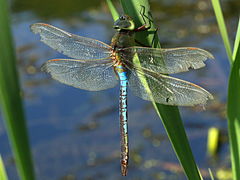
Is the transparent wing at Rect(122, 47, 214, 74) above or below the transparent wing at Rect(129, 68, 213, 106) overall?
above

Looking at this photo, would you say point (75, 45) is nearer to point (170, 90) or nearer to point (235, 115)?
point (170, 90)

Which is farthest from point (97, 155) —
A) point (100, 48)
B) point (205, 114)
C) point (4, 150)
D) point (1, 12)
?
point (1, 12)

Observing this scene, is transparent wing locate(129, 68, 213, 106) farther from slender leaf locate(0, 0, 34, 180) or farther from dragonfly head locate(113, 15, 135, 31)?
slender leaf locate(0, 0, 34, 180)

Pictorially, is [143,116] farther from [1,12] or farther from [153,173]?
[1,12]

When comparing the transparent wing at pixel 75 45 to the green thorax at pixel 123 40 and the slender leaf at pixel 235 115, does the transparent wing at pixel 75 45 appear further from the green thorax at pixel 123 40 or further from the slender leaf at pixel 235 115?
the slender leaf at pixel 235 115

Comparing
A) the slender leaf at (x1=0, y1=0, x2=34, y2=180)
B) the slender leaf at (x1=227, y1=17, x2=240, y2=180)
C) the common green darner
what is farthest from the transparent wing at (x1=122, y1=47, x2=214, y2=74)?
the slender leaf at (x1=0, y1=0, x2=34, y2=180)

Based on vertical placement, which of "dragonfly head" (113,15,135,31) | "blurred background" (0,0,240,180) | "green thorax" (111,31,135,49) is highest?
"dragonfly head" (113,15,135,31)

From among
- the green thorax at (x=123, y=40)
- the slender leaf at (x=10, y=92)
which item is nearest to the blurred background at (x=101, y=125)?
the green thorax at (x=123, y=40)
